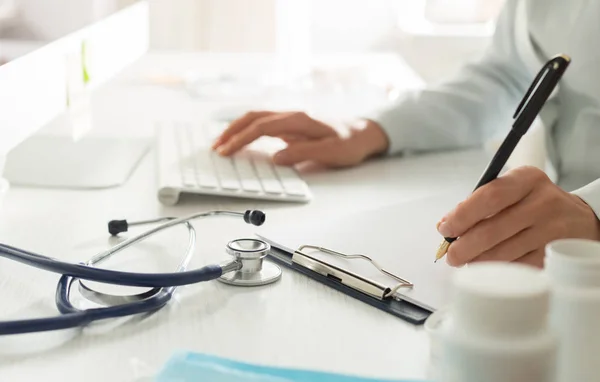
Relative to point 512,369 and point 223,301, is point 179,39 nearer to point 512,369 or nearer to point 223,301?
point 223,301

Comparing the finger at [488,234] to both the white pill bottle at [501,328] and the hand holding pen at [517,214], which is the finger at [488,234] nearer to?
the hand holding pen at [517,214]

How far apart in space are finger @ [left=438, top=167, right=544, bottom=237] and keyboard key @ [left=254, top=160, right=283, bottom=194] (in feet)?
0.71

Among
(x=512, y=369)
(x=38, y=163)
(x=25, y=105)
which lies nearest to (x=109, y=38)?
(x=38, y=163)

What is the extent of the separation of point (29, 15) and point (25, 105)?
0.30 ft

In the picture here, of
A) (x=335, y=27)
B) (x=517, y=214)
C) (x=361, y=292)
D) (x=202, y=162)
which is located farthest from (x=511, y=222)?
(x=335, y=27)

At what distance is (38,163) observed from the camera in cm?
81

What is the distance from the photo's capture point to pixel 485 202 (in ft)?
1.74

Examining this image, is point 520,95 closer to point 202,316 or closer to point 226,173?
point 226,173

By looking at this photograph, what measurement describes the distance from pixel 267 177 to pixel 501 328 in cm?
51

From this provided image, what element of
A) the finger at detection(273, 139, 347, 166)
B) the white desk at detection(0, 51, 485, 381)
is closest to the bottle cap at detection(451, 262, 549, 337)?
the white desk at detection(0, 51, 485, 381)

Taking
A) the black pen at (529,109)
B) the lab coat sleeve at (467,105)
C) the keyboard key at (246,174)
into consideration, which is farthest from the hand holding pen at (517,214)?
the lab coat sleeve at (467,105)

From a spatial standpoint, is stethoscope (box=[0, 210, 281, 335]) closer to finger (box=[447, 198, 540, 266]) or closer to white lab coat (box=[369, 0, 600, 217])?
finger (box=[447, 198, 540, 266])

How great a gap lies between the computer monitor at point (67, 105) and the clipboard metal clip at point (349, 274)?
249 mm

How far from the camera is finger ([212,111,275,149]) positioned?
851mm
